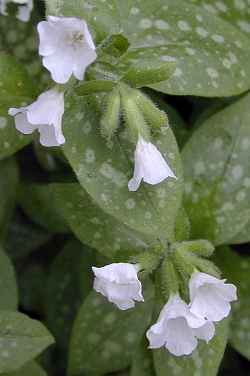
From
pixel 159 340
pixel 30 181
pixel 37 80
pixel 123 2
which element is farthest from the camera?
pixel 30 181

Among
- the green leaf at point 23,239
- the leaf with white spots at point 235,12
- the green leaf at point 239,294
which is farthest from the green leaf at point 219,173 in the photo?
the green leaf at point 23,239

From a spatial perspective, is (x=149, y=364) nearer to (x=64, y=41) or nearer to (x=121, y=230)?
(x=121, y=230)

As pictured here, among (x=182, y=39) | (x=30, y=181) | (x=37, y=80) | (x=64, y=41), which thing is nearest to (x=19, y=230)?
(x=30, y=181)

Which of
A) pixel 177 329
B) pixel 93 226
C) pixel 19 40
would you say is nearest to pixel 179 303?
pixel 177 329

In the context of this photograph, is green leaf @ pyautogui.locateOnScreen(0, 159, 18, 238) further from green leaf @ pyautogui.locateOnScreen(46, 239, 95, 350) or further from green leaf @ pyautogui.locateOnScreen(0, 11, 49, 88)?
green leaf @ pyautogui.locateOnScreen(0, 11, 49, 88)

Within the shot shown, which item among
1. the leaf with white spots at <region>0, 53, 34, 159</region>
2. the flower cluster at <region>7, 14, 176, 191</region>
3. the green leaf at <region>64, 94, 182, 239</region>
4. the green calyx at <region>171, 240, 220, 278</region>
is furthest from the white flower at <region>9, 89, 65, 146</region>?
the green calyx at <region>171, 240, 220, 278</region>
